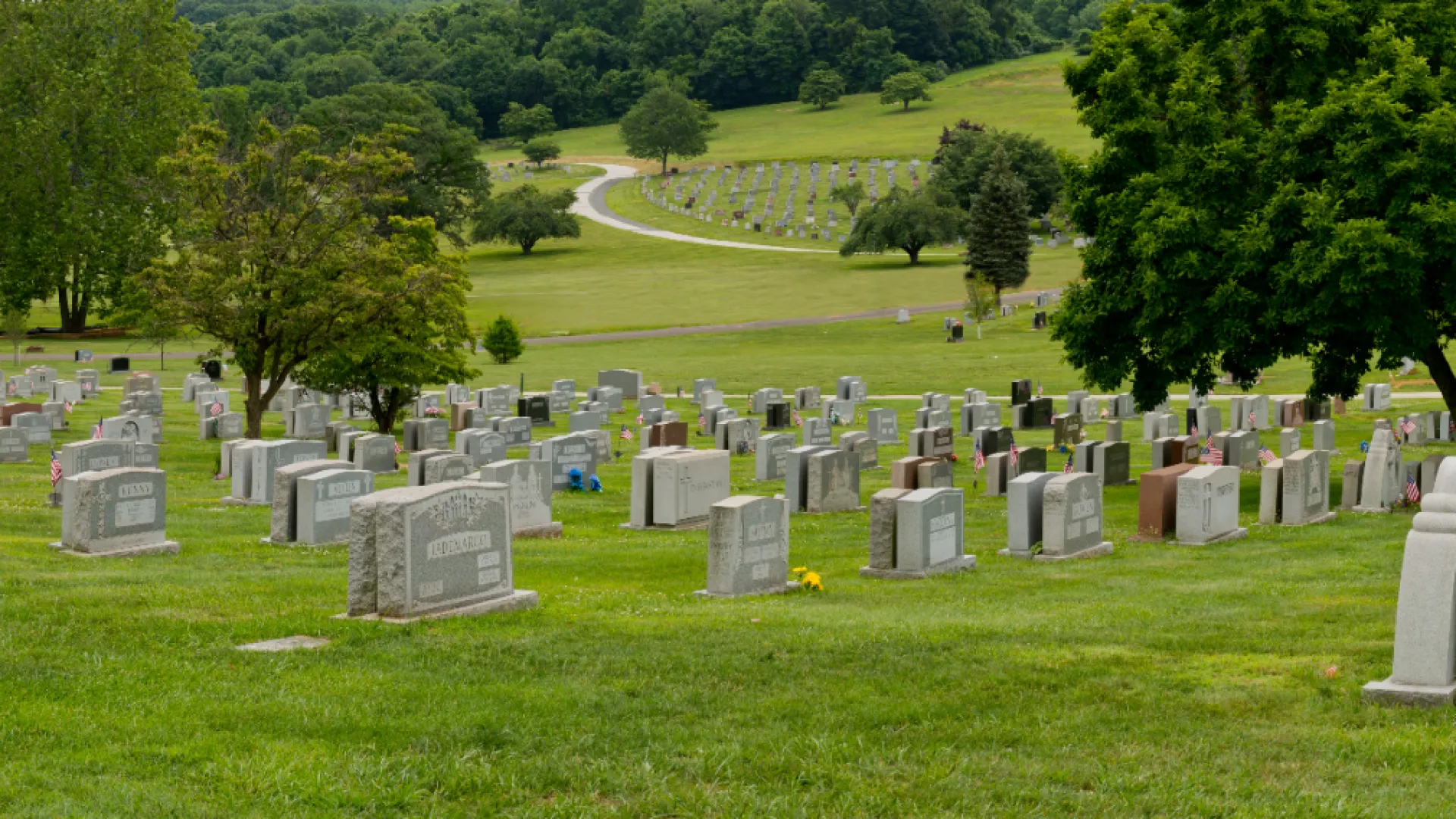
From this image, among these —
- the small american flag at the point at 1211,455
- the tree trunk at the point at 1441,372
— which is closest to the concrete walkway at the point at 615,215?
the small american flag at the point at 1211,455

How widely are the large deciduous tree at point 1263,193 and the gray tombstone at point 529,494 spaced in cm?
959

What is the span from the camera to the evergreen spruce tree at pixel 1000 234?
235 feet

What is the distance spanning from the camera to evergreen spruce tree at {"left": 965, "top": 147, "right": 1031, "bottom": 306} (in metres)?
71.8

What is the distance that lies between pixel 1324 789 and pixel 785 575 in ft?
25.5

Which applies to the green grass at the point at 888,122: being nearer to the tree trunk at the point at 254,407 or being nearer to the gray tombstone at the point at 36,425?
the tree trunk at the point at 254,407

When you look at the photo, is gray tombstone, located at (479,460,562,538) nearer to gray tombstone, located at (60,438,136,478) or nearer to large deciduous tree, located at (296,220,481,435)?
gray tombstone, located at (60,438,136,478)

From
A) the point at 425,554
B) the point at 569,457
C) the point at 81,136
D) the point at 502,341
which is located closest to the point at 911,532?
the point at 425,554

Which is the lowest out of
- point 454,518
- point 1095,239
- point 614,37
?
point 454,518

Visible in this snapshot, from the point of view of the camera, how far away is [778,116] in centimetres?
16775

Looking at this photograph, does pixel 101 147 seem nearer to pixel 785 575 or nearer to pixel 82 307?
pixel 82 307

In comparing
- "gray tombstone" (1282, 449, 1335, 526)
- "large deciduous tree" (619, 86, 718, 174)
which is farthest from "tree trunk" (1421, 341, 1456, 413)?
"large deciduous tree" (619, 86, 718, 174)

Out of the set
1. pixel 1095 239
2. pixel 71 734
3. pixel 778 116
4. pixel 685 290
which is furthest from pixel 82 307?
pixel 778 116

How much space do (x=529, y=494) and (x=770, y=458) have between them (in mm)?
7743

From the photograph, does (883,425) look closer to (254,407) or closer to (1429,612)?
(254,407)
